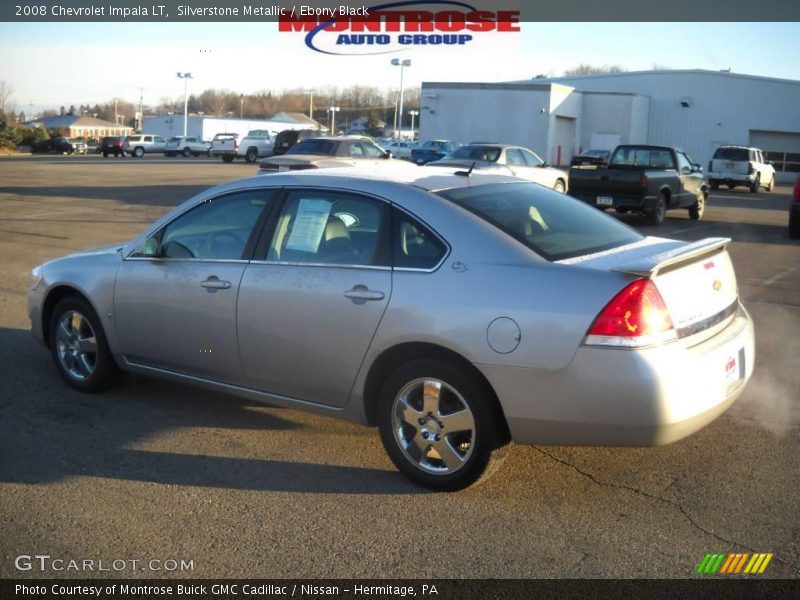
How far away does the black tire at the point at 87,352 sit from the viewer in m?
5.96

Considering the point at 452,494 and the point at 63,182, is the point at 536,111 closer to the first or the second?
the point at 63,182

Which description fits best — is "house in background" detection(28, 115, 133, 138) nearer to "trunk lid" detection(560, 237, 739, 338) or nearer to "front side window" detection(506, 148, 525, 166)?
"front side window" detection(506, 148, 525, 166)

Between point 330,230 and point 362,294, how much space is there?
1.79 ft

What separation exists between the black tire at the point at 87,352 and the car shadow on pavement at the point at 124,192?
15902mm

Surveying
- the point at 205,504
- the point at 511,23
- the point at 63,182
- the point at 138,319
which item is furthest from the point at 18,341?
the point at 511,23

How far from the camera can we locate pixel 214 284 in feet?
17.2

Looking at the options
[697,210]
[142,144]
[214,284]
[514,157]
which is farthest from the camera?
[142,144]

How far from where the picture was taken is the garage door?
54844 mm

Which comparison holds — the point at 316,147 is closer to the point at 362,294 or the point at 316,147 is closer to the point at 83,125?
the point at 362,294

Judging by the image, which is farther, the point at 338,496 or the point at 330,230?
the point at 330,230

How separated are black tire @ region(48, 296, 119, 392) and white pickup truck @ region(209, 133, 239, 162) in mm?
43601

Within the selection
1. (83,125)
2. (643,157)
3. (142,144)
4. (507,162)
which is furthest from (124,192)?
(83,125)

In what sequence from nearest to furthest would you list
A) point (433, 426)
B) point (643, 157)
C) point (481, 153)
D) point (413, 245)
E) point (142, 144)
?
point (433, 426)
point (413, 245)
point (643, 157)
point (481, 153)
point (142, 144)

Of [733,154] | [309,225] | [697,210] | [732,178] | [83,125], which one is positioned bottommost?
[697,210]
